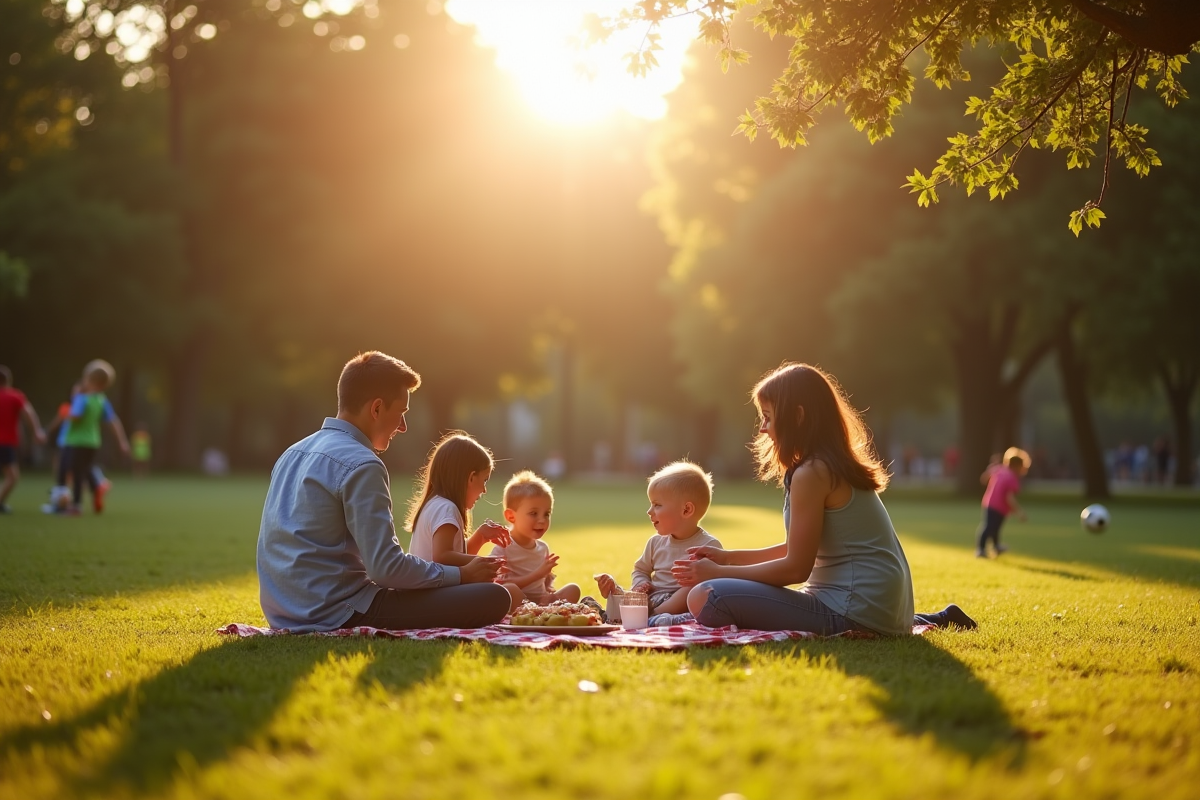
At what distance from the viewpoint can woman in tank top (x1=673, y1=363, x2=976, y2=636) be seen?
Answer: 22.6 ft

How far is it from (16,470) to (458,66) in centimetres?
3386

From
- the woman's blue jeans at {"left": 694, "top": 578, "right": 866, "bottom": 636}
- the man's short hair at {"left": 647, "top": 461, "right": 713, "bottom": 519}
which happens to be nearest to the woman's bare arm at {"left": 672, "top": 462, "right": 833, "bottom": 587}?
the woman's blue jeans at {"left": 694, "top": 578, "right": 866, "bottom": 636}

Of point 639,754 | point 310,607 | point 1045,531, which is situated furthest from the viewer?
point 1045,531

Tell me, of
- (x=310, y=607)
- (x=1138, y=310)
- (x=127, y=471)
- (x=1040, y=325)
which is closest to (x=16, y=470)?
(x=310, y=607)

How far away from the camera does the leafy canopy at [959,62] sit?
7.77 meters

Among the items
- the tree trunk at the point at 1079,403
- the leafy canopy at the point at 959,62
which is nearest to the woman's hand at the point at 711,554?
the leafy canopy at the point at 959,62

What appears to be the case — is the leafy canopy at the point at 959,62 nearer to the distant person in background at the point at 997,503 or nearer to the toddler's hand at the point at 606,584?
the toddler's hand at the point at 606,584

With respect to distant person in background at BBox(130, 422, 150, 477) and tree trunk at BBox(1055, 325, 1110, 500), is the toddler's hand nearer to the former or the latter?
tree trunk at BBox(1055, 325, 1110, 500)

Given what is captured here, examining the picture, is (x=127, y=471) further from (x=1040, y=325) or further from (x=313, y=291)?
(x=1040, y=325)

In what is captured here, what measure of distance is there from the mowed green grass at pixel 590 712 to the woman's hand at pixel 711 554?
954 mm

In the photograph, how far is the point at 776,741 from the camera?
4.21m

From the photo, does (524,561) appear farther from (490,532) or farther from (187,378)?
(187,378)

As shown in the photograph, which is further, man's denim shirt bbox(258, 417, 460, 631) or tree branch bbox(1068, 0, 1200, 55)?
tree branch bbox(1068, 0, 1200, 55)

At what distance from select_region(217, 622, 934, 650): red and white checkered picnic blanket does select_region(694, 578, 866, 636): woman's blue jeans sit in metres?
0.06
